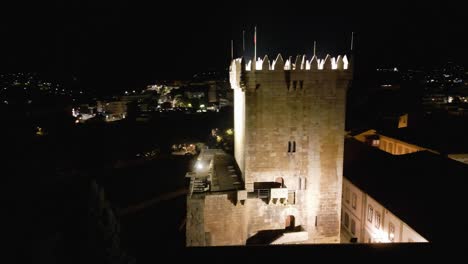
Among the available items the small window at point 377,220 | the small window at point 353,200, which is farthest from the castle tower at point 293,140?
the small window at point 353,200

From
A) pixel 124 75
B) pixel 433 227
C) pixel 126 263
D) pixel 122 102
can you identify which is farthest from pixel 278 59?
pixel 124 75

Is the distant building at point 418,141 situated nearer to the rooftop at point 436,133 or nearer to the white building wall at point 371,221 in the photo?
the rooftop at point 436,133

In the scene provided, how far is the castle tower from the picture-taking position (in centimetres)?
2042

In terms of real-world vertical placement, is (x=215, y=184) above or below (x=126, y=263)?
below

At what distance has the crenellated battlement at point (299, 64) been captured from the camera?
20062 mm

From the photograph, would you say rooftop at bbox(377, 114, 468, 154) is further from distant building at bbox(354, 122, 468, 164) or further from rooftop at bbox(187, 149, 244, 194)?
rooftop at bbox(187, 149, 244, 194)

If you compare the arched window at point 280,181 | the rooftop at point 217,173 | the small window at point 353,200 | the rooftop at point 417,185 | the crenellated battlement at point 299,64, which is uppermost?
the crenellated battlement at point 299,64

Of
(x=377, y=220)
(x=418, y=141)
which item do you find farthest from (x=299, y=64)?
(x=418, y=141)

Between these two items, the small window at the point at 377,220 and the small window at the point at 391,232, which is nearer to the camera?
the small window at the point at 391,232

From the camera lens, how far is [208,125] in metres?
65.0

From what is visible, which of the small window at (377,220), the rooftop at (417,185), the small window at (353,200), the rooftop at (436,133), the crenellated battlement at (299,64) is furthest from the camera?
the rooftop at (436,133)

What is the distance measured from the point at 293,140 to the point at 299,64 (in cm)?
473

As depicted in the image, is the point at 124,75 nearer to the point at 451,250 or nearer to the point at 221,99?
the point at 221,99

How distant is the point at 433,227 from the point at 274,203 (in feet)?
28.4
